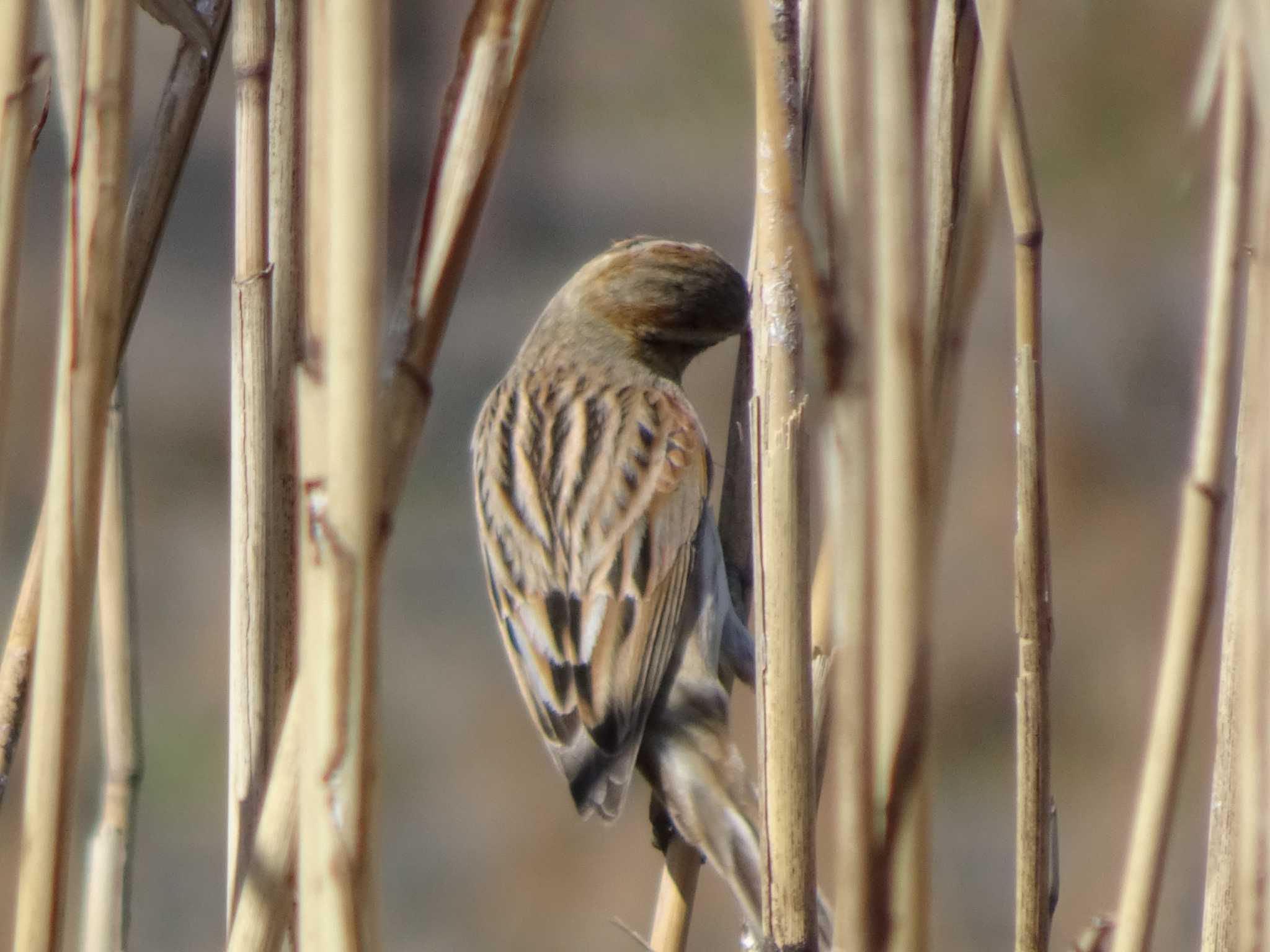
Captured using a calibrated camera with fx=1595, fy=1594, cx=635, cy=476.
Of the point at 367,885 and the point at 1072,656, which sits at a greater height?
the point at 367,885

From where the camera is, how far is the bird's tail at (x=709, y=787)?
1.69m

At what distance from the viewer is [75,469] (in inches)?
43.4

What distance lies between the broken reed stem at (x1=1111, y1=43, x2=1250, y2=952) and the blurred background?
3.21m

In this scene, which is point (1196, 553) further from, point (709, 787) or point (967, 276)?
point (709, 787)

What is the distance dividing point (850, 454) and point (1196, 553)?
0.60 meters

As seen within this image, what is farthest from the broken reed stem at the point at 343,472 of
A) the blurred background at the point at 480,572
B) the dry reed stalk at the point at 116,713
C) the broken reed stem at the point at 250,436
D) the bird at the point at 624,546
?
the blurred background at the point at 480,572

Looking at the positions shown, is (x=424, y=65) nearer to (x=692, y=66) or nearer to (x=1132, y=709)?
(x=692, y=66)

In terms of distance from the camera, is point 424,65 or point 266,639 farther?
point 424,65

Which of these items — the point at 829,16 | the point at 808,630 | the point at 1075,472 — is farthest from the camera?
the point at 1075,472

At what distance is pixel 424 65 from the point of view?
4.98 meters

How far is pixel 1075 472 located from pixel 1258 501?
4.15 meters

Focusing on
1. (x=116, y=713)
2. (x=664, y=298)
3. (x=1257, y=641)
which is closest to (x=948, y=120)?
(x=1257, y=641)

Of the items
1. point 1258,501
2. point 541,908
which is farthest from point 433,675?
point 1258,501

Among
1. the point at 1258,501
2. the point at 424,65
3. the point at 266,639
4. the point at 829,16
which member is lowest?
the point at 266,639
